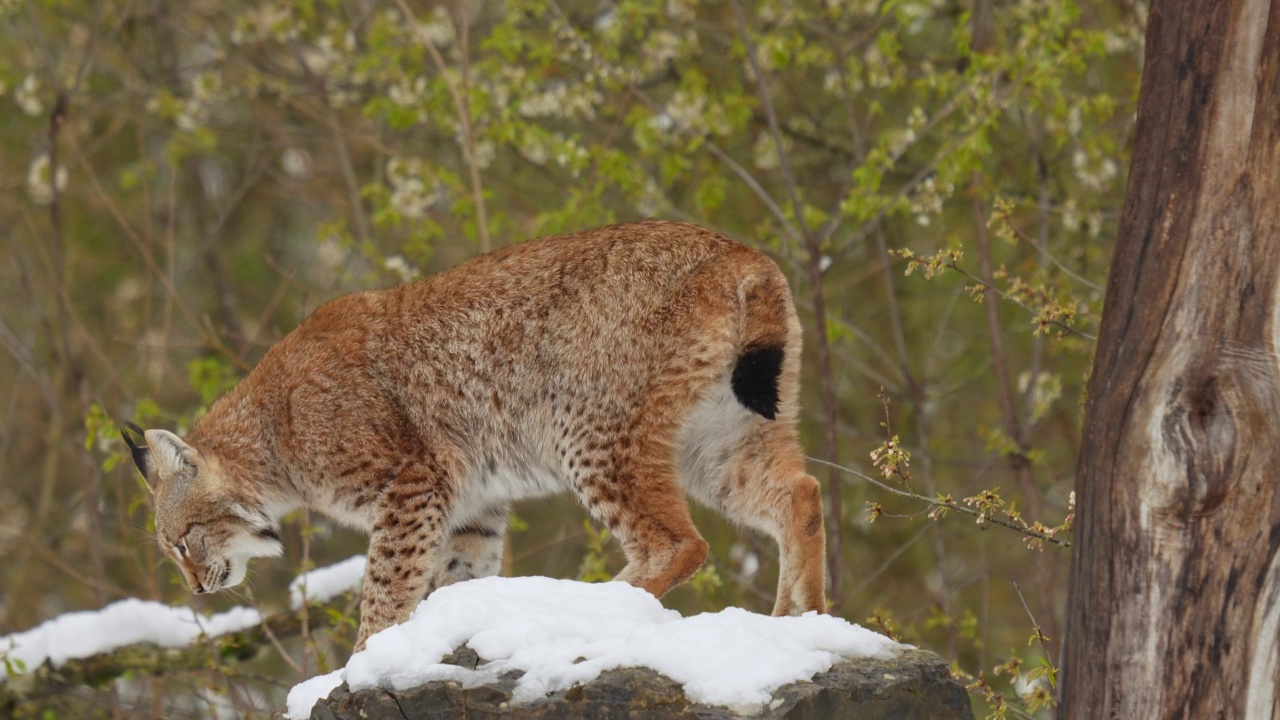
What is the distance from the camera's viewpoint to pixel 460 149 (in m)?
11.4

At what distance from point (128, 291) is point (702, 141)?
7.34m

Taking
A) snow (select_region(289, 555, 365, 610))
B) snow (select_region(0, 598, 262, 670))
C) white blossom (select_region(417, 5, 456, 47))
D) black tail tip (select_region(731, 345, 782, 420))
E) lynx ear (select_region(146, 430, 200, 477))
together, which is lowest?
snow (select_region(0, 598, 262, 670))

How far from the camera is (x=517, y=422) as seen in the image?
6316mm

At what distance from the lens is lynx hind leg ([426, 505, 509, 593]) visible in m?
6.82

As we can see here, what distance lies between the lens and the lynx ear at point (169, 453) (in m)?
6.62

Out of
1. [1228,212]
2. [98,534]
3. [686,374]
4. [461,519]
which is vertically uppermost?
[1228,212]

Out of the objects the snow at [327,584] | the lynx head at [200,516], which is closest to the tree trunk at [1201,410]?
the lynx head at [200,516]

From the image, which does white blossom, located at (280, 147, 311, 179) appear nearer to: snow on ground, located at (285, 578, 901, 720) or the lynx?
the lynx

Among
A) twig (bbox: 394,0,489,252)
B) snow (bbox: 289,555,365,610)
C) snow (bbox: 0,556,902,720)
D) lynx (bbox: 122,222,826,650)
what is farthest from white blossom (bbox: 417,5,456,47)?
snow (bbox: 0,556,902,720)

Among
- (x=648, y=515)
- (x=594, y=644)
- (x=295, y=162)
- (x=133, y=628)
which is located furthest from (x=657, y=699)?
(x=295, y=162)

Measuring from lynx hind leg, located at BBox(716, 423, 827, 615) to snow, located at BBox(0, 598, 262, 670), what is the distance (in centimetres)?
312

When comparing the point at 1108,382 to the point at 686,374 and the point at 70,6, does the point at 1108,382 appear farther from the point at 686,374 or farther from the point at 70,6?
the point at 70,6

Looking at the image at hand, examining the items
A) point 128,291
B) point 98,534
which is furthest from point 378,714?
point 128,291

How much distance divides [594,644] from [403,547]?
6.68 feet
